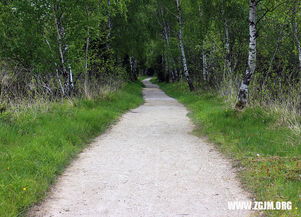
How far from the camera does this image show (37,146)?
21.2ft

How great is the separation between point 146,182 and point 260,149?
8.81ft

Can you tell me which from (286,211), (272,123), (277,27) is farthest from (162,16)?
(286,211)

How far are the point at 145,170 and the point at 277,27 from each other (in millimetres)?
9688

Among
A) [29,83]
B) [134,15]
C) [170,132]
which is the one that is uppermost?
[134,15]

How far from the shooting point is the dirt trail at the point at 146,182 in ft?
13.6

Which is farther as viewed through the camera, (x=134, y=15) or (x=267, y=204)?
(x=134, y=15)

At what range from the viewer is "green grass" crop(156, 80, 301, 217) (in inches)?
175

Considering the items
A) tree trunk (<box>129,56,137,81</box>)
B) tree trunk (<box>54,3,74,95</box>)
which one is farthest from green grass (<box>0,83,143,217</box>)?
tree trunk (<box>129,56,137,81</box>)

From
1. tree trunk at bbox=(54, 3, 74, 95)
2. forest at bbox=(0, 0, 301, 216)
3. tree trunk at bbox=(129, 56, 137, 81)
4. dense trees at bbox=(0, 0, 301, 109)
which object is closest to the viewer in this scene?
forest at bbox=(0, 0, 301, 216)

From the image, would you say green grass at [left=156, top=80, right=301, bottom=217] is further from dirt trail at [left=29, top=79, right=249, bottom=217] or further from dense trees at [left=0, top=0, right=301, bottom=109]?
dense trees at [left=0, top=0, right=301, bottom=109]

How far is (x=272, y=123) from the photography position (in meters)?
8.52

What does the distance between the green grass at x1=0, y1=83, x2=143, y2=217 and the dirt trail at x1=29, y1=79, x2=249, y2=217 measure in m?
0.23

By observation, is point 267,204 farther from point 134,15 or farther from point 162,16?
point 162,16

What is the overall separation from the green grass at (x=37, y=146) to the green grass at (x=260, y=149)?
10.3 ft
